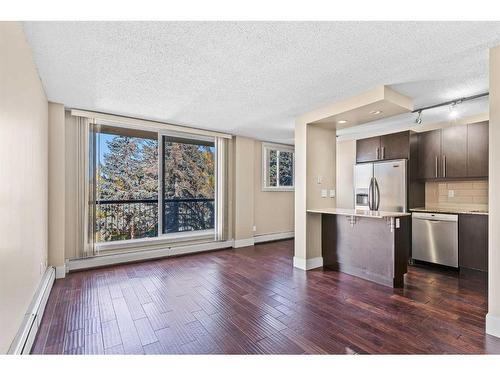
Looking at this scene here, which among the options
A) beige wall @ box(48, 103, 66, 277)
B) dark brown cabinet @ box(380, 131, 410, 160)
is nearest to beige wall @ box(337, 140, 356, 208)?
dark brown cabinet @ box(380, 131, 410, 160)

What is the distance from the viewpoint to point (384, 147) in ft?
15.0

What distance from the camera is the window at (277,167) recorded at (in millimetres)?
5938

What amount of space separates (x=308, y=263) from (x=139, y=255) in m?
2.81

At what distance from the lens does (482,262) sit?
3.46 meters

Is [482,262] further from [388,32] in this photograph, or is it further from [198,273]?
[198,273]

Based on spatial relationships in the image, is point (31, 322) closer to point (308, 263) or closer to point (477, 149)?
point (308, 263)

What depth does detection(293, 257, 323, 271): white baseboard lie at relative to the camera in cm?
381

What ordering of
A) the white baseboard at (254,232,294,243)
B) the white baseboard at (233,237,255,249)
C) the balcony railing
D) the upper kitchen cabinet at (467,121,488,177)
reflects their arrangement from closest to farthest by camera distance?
the upper kitchen cabinet at (467,121,488,177)
the balcony railing
the white baseboard at (233,237,255,249)
the white baseboard at (254,232,294,243)

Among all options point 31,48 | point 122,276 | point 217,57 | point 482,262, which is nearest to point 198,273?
point 122,276

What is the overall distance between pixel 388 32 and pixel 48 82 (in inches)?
132

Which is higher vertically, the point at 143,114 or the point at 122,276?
the point at 143,114

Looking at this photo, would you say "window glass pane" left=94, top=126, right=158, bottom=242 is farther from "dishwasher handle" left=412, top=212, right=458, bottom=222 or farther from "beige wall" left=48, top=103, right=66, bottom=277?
"dishwasher handle" left=412, top=212, right=458, bottom=222

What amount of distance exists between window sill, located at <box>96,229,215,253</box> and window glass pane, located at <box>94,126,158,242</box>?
114 mm

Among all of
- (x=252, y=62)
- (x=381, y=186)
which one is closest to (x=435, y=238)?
(x=381, y=186)
